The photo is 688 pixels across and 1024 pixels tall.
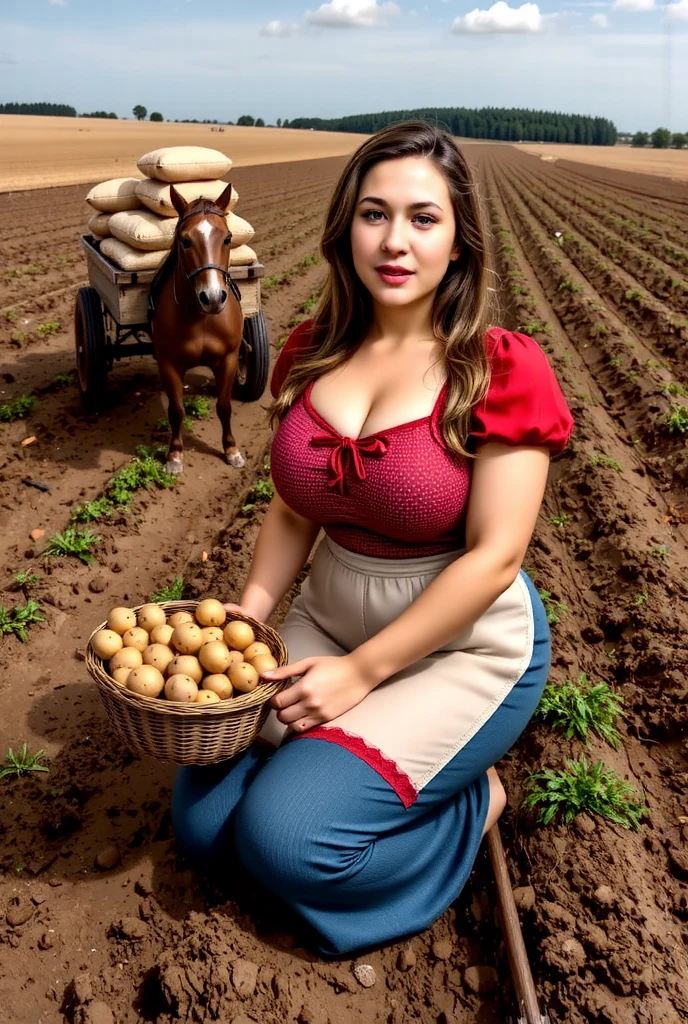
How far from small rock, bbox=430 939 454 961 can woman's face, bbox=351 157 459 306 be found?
2.03 metres

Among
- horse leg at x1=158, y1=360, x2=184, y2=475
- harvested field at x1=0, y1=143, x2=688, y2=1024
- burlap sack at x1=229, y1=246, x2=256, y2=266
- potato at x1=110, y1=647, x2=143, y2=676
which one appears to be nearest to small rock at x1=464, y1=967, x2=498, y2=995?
harvested field at x1=0, y1=143, x2=688, y2=1024

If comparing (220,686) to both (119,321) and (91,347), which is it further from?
(91,347)

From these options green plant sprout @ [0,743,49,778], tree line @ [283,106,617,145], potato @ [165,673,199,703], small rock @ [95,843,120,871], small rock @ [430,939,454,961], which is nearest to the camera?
potato @ [165,673,199,703]

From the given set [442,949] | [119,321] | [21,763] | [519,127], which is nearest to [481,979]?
[442,949]

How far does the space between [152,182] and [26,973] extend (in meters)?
5.41

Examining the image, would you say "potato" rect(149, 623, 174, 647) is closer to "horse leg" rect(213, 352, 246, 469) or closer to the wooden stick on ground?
the wooden stick on ground

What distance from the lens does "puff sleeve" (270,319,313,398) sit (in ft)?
9.36

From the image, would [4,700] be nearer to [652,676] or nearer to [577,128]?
[652,676]

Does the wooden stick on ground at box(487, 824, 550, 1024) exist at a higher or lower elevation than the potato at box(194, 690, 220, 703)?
lower

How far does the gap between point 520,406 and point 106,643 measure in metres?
1.39

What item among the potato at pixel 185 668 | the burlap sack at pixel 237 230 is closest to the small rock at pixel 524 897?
the potato at pixel 185 668

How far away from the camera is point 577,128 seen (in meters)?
150

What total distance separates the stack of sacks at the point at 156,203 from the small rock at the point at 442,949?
16.0ft

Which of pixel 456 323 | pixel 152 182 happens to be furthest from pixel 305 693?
pixel 152 182
